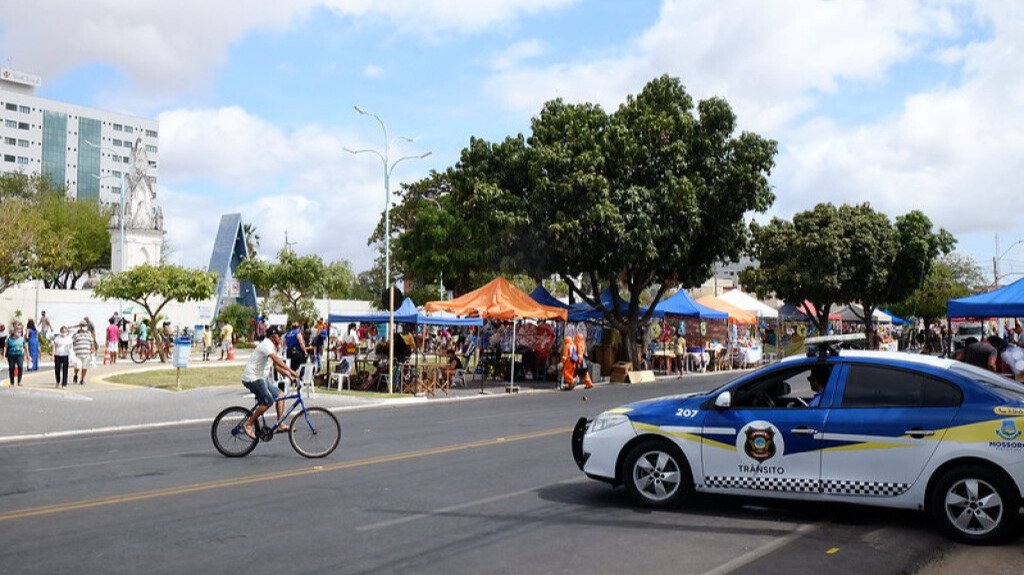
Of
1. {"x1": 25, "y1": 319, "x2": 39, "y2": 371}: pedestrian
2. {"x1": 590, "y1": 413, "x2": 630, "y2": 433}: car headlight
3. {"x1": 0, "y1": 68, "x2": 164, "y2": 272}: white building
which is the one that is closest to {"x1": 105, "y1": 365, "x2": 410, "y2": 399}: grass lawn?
{"x1": 25, "y1": 319, "x2": 39, "y2": 371}: pedestrian

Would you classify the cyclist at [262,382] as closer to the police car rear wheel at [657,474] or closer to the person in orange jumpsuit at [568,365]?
the police car rear wheel at [657,474]

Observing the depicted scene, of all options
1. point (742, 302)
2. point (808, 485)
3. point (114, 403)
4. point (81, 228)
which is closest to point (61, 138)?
point (81, 228)

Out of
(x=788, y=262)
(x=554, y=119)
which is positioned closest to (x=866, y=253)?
(x=788, y=262)

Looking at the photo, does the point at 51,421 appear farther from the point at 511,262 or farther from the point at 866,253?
the point at 866,253

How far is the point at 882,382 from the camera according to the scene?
790 cm

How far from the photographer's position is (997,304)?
18375 mm

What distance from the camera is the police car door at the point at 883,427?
752cm

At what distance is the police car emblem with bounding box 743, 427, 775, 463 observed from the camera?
808 cm

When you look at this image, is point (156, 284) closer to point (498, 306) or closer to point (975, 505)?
point (498, 306)

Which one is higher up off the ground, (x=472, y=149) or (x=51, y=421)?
(x=472, y=149)

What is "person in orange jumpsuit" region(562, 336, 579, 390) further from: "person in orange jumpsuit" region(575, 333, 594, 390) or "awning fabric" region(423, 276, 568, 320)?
"awning fabric" region(423, 276, 568, 320)

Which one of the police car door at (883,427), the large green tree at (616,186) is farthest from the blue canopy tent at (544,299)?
the police car door at (883,427)

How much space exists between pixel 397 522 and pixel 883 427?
4.43 m

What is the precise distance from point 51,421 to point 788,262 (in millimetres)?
44589
